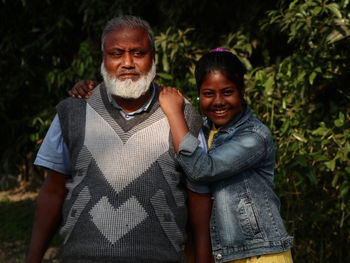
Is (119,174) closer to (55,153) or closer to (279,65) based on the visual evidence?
(55,153)

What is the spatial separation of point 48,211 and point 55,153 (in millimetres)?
270

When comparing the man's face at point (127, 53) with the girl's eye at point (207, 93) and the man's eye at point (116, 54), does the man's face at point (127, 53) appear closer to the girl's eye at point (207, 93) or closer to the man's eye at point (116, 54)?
the man's eye at point (116, 54)

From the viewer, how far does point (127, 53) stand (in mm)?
1955

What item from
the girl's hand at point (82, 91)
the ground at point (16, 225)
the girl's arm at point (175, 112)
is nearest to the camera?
the girl's arm at point (175, 112)

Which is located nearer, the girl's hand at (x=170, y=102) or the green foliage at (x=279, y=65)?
the girl's hand at (x=170, y=102)

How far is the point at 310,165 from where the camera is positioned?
9.98 ft

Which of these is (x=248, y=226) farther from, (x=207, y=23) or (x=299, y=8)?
(x=207, y=23)

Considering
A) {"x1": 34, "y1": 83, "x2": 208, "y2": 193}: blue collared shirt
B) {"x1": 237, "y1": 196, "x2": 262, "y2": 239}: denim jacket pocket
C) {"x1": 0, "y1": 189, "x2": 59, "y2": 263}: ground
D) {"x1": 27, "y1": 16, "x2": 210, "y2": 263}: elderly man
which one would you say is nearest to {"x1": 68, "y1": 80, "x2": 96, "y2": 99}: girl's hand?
{"x1": 27, "y1": 16, "x2": 210, "y2": 263}: elderly man

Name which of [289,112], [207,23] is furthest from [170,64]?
[289,112]

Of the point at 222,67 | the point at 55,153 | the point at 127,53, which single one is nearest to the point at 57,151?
the point at 55,153

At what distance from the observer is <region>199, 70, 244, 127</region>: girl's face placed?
2053 mm

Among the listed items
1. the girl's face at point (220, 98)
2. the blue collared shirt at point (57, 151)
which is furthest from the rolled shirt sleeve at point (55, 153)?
the girl's face at point (220, 98)

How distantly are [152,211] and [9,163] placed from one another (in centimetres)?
600

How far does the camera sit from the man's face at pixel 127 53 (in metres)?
1.96
